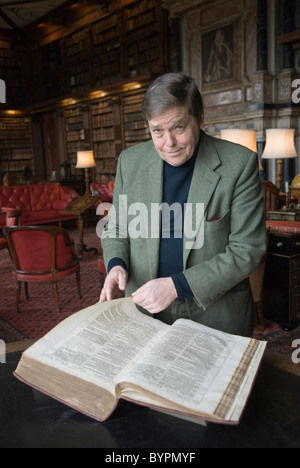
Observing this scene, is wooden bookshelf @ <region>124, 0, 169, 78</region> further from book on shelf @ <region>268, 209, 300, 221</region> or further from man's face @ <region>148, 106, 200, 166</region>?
man's face @ <region>148, 106, 200, 166</region>

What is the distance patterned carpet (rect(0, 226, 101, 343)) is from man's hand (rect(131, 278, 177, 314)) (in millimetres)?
2518

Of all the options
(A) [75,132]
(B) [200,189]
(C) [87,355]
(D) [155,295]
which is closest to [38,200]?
(A) [75,132]

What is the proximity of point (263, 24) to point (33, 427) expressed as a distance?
840 cm

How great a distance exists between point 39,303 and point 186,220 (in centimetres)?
336

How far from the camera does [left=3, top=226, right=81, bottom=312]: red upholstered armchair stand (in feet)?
12.5

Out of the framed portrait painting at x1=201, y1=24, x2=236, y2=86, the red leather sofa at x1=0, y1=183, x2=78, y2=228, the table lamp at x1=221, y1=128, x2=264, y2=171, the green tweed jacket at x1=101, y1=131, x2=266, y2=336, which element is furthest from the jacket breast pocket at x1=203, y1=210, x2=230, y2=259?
the framed portrait painting at x1=201, y1=24, x2=236, y2=86

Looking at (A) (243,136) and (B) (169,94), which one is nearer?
(B) (169,94)

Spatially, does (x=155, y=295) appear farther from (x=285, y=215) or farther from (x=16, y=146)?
(x=16, y=146)

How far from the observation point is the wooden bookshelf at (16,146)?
13367mm

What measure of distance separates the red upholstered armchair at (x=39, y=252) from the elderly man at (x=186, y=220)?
2518 mm

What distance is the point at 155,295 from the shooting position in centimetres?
111

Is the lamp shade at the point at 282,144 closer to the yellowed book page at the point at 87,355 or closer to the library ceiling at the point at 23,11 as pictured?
the yellowed book page at the point at 87,355
